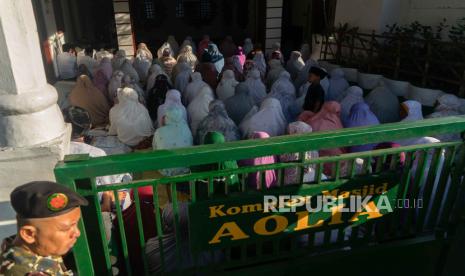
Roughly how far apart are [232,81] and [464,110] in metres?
3.26

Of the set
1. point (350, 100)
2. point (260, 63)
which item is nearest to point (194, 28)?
point (260, 63)

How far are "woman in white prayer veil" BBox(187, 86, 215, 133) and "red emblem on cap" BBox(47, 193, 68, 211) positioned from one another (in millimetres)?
3810

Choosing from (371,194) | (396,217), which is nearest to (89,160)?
(371,194)

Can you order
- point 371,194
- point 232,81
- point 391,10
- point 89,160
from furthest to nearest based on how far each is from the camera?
1. point 391,10
2. point 232,81
3. point 371,194
4. point 89,160

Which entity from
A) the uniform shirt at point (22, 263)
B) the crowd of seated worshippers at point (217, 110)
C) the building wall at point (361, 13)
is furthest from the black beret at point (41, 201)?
the building wall at point (361, 13)

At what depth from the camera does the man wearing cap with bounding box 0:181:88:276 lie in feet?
3.84

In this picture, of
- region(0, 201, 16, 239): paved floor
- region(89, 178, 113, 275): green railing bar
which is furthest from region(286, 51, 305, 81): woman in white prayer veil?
region(89, 178, 113, 275): green railing bar

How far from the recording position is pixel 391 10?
773 cm

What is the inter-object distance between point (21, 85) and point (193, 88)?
13.9ft

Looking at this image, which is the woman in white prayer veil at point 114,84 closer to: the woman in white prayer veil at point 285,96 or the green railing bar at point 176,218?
the woman in white prayer veil at point 285,96

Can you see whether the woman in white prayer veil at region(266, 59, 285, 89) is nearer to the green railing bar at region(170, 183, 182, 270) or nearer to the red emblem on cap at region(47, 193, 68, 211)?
the green railing bar at region(170, 183, 182, 270)

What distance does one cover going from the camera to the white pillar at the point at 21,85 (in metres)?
1.75

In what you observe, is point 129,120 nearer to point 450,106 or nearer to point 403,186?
point 403,186

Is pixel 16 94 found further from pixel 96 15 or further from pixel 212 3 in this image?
pixel 96 15
